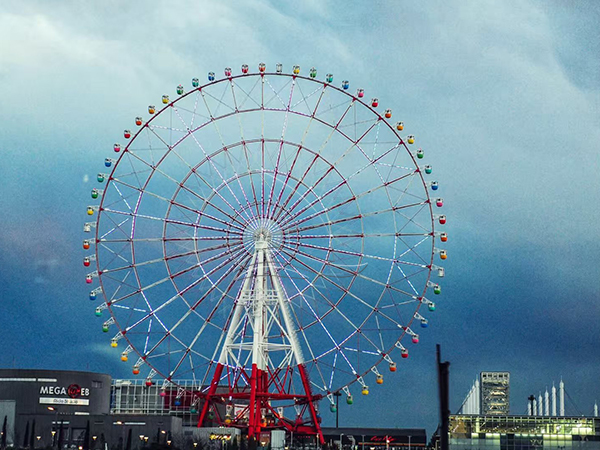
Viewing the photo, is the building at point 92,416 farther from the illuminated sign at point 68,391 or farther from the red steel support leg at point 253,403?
the red steel support leg at point 253,403

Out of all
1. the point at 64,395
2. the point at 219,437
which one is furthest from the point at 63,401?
the point at 219,437

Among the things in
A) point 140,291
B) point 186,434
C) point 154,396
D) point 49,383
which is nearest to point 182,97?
point 140,291

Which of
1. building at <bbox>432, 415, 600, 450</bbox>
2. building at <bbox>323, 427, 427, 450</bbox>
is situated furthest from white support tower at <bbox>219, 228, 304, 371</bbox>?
building at <bbox>323, 427, 427, 450</bbox>

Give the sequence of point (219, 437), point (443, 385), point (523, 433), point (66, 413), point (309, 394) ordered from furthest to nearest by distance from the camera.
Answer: point (523, 433) < point (66, 413) < point (219, 437) < point (309, 394) < point (443, 385)

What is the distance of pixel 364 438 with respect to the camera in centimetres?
16575

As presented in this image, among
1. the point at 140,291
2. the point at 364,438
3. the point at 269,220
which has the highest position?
the point at 269,220

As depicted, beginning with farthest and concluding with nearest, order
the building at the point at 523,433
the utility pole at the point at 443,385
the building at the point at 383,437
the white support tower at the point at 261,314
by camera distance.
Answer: the building at the point at 383,437 → the building at the point at 523,433 → the white support tower at the point at 261,314 → the utility pole at the point at 443,385

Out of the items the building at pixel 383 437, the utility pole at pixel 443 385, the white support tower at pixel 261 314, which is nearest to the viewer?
the utility pole at pixel 443 385

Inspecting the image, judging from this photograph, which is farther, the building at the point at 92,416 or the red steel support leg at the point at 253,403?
the building at the point at 92,416

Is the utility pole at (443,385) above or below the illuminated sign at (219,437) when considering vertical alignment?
above

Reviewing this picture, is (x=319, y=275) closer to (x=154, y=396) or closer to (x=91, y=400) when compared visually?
(x=91, y=400)

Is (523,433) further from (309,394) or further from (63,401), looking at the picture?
(63,401)

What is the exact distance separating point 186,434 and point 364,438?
7918 centimetres

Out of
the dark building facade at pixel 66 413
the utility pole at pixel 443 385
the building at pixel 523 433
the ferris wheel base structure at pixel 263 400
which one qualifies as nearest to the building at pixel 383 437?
the building at pixel 523 433
